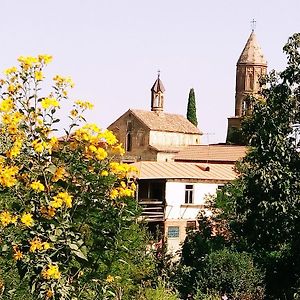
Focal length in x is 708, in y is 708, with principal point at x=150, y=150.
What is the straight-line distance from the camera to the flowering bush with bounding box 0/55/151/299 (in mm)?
4746


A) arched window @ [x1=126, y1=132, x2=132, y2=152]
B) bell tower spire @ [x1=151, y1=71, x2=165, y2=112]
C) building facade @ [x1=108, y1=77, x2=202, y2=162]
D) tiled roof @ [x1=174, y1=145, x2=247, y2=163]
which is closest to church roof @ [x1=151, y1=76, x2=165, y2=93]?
bell tower spire @ [x1=151, y1=71, x2=165, y2=112]

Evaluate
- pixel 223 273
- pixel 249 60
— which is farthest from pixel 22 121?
pixel 249 60

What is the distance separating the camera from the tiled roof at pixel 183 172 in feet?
109

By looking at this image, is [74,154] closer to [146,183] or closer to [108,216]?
[108,216]

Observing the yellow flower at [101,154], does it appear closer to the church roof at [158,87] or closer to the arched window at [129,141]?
the arched window at [129,141]

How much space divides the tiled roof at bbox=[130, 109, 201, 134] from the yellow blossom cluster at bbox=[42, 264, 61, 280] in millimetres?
53743

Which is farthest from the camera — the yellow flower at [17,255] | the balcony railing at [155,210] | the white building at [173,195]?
the white building at [173,195]

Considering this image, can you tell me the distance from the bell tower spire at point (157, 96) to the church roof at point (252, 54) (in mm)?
9614

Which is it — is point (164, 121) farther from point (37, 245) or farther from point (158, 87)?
point (37, 245)

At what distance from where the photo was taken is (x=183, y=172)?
34.4 metres

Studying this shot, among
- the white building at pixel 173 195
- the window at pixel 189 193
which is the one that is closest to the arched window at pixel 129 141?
the white building at pixel 173 195

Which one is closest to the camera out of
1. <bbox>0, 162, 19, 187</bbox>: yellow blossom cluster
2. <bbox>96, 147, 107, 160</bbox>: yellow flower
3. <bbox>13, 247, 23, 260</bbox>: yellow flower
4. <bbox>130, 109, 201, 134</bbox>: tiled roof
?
<bbox>0, 162, 19, 187</bbox>: yellow blossom cluster

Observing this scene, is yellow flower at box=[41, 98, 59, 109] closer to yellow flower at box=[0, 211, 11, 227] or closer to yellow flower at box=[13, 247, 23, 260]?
yellow flower at box=[0, 211, 11, 227]

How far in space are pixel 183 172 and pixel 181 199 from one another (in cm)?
147
